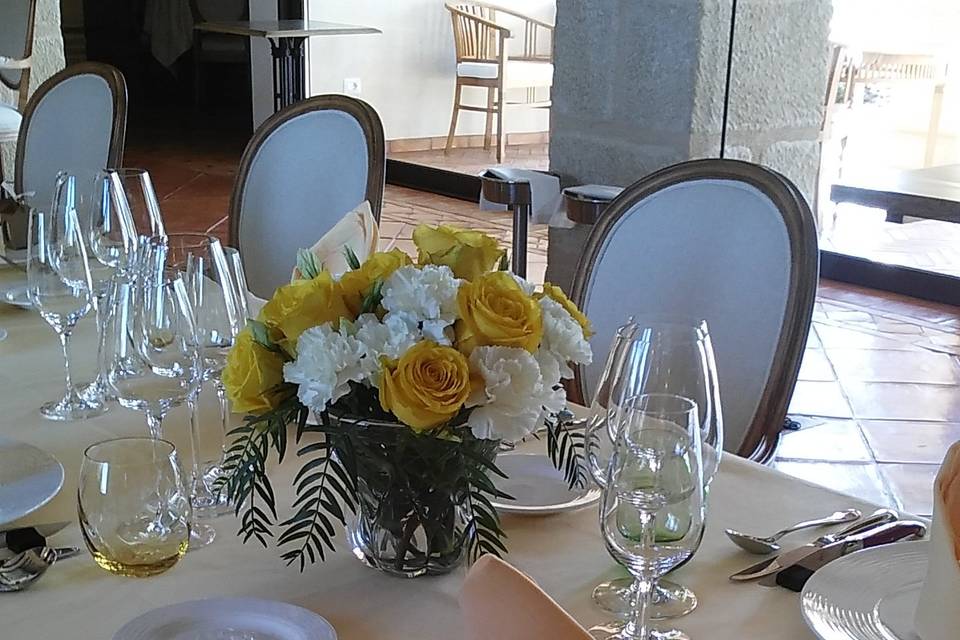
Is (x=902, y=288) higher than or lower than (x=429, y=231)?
lower

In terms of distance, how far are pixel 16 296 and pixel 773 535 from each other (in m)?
1.09

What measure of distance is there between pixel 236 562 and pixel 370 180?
43.3 inches

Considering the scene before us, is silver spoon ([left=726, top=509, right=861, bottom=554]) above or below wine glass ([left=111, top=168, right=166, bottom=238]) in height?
below

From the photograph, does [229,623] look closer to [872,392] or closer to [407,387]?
[407,387]

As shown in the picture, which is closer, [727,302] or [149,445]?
[149,445]

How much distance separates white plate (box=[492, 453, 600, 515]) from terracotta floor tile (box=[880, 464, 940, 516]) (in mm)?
1627

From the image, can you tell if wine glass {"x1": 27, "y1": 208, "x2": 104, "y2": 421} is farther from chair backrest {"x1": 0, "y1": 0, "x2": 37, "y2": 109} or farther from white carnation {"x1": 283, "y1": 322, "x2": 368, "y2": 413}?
chair backrest {"x1": 0, "y1": 0, "x2": 37, "y2": 109}

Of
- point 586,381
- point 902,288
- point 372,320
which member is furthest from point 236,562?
point 902,288

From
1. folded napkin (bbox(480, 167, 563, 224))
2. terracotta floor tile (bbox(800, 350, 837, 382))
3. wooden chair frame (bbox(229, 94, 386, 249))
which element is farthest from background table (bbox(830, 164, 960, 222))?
wooden chair frame (bbox(229, 94, 386, 249))

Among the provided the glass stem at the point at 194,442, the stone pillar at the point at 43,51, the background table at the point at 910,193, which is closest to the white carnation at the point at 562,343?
the glass stem at the point at 194,442

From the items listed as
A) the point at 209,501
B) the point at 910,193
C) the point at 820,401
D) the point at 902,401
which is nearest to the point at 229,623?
the point at 209,501

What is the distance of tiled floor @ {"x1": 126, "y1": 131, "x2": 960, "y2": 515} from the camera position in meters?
2.70

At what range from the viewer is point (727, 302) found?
4.91 feet

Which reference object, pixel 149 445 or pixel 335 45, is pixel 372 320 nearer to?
pixel 149 445
